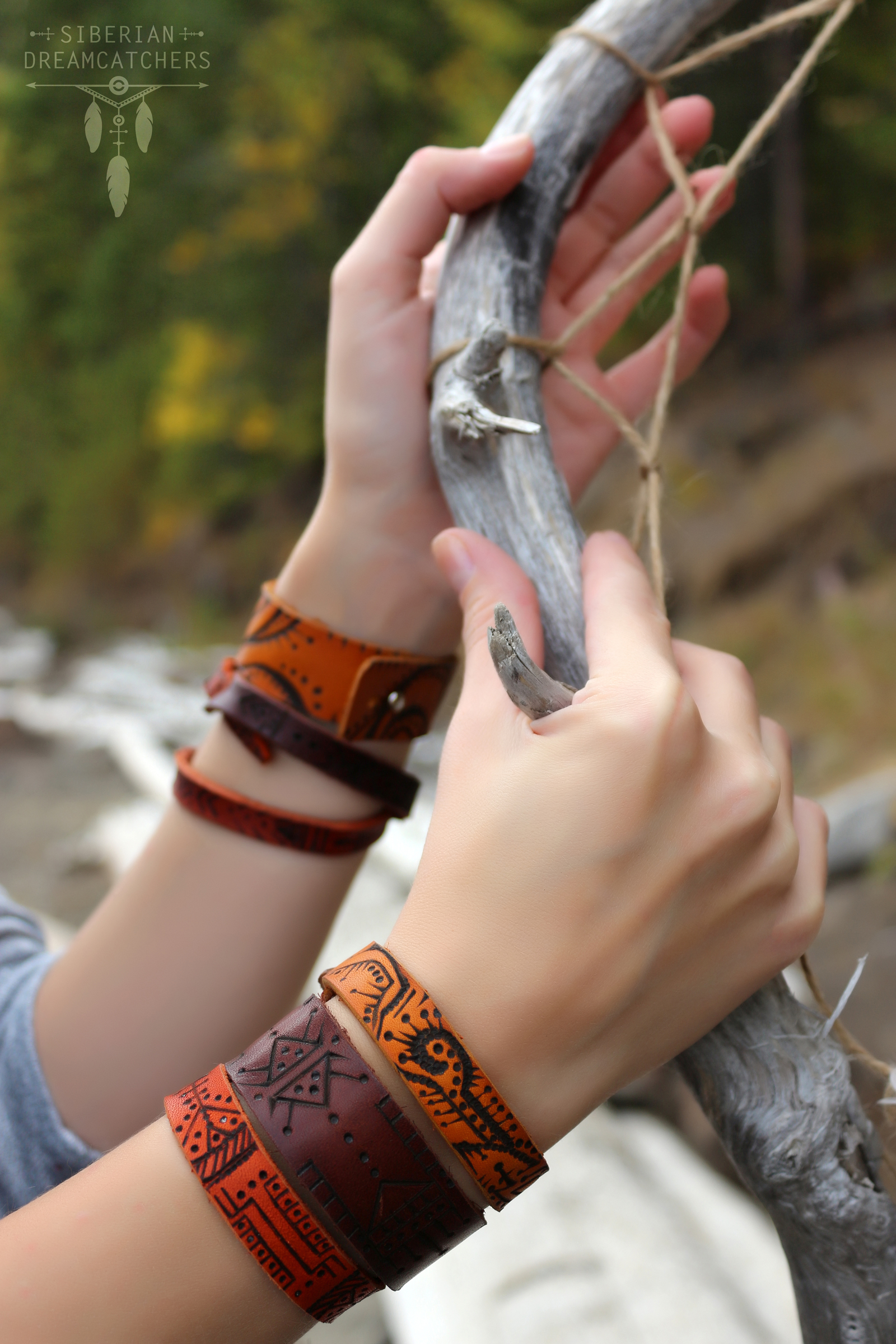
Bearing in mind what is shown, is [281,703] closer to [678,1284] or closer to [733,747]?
[733,747]

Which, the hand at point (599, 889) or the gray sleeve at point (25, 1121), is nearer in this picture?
the hand at point (599, 889)

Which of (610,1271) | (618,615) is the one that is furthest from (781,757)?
(610,1271)

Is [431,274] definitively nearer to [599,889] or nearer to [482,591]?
[482,591]

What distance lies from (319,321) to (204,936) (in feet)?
31.4

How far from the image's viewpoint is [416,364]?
3.23 ft

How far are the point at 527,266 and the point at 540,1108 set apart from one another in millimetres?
770

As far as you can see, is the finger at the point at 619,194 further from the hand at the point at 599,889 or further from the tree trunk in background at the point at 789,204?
the tree trunk in background at the point at 789,204

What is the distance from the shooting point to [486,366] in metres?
0.77

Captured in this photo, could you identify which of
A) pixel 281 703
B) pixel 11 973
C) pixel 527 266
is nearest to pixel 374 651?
pixel 281 703

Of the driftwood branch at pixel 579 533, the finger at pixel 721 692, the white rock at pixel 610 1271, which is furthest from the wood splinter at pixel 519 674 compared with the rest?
the white rock at pixel 610 1271

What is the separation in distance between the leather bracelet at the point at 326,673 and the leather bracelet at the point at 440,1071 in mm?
456

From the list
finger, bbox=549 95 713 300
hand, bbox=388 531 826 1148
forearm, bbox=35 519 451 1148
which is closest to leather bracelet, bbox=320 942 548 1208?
hand, bbox=388 531 826 1148

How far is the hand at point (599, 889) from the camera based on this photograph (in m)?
0.52

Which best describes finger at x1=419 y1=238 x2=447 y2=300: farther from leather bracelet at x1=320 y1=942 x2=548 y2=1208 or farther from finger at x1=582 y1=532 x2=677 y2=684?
leather bracelet at x1=320 y1=942 x2=548 y2=1208
